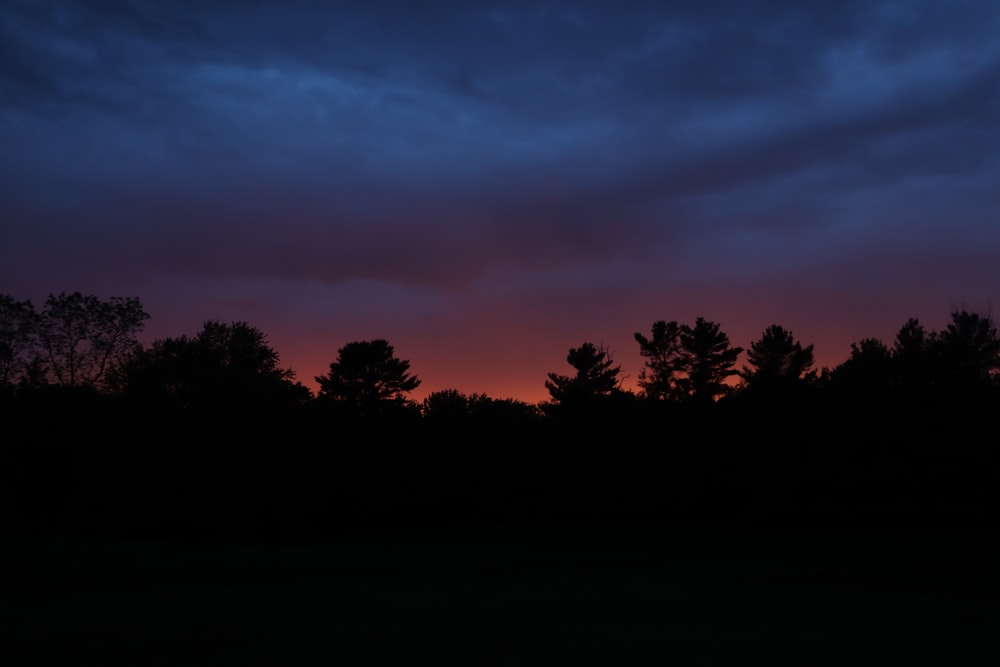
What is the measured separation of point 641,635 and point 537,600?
434cm

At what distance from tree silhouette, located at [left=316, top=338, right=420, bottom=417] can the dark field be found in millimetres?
39423

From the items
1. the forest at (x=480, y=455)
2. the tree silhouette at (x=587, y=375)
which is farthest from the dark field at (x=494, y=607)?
the tree silhouette at (x=587, y=375)

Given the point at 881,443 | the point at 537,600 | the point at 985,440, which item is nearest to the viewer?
the point at 537,600

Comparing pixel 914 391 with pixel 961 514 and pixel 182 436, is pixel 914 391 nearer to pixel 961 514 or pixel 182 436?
pixel 961 514

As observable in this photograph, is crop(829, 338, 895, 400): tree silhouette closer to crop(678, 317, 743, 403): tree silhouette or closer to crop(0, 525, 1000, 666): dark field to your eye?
crop(0, 525, 1000, 666): dark field

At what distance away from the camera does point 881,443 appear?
126 ft

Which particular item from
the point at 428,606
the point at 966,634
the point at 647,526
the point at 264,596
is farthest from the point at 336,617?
the point at 647,526

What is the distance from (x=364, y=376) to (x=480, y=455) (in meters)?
22.9

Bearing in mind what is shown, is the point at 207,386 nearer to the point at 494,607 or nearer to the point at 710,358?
the point at 494,607

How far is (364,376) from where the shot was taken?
6888 centimetres

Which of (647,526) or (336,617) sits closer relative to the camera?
(336,617)

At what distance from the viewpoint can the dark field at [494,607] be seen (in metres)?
11.6

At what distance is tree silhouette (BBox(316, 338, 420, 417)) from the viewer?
68562 mm

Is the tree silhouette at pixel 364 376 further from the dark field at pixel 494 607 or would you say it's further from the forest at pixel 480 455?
the dark field at pixel 494 607
